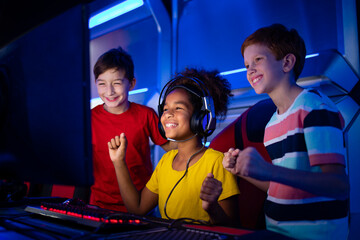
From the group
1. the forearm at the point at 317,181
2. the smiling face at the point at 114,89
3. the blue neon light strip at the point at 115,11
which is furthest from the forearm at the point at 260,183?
the blue neon light strip at the point at 115,11

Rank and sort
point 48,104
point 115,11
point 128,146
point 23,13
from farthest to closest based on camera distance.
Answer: point 115,11
point 23,13
point 128,146
point 48,104

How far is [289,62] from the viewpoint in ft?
2.99

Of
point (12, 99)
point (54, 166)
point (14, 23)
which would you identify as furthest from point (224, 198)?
point (14, 23)

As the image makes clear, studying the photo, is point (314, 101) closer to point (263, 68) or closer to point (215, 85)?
point (263, 68)

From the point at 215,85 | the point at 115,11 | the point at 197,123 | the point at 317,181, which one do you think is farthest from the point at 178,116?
the point at 115,11

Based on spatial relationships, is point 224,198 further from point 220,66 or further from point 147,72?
point 147,72

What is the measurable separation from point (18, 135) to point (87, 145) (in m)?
0.25

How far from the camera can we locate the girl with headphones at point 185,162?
96cm

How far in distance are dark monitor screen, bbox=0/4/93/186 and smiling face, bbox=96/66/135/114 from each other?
66 centimetres

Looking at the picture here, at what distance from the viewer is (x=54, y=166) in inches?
22.9

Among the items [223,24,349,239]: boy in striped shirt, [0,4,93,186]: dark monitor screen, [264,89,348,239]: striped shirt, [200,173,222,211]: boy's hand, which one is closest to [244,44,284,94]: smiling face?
[223,24,349,239]: boy in striped shirt

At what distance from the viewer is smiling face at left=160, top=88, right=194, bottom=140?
1062mm

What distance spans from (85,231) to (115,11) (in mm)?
1497

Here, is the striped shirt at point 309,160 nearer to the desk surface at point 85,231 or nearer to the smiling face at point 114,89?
the desk surface at point 85,231
